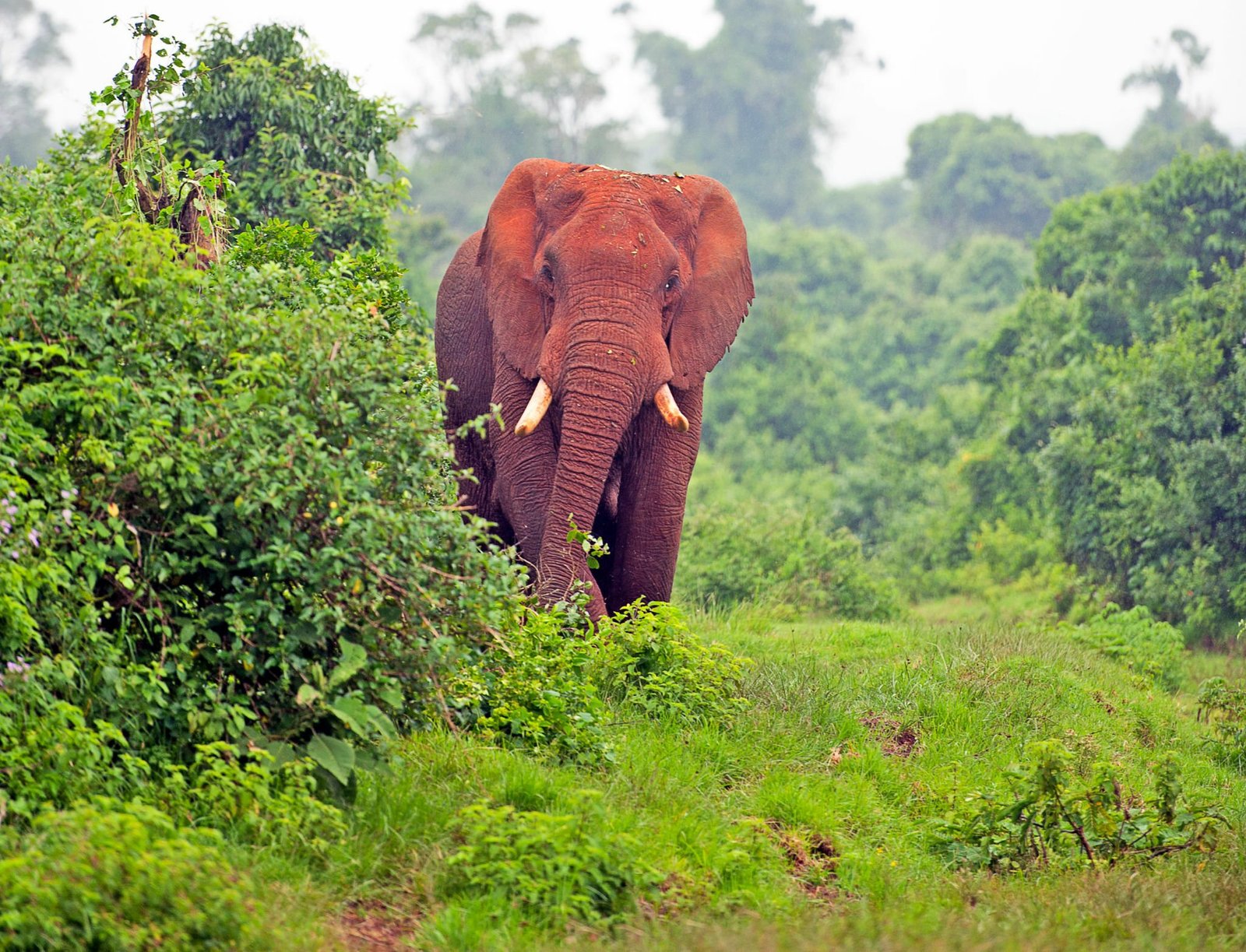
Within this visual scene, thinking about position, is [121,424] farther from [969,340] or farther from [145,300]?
[969,340]

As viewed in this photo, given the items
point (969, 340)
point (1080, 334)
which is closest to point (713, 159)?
point (969, 340)

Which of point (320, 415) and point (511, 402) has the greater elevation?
point (511, 402)

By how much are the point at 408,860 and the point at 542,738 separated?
116cm

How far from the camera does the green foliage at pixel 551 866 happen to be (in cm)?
485

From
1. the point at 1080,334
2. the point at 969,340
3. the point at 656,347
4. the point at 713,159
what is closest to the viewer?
the point at 656,347

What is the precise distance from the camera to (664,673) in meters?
7.25

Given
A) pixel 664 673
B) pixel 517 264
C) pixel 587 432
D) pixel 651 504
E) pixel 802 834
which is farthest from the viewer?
pixel 517 264

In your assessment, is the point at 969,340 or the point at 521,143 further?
the point at 521,143

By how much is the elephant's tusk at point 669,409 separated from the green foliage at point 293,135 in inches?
158

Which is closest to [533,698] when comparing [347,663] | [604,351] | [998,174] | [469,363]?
[347,663]

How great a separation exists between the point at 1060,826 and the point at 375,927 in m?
2.94

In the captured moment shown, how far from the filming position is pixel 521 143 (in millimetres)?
49469

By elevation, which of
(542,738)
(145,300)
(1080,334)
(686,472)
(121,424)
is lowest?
(542,738)

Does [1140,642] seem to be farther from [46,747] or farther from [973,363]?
[973,363]
